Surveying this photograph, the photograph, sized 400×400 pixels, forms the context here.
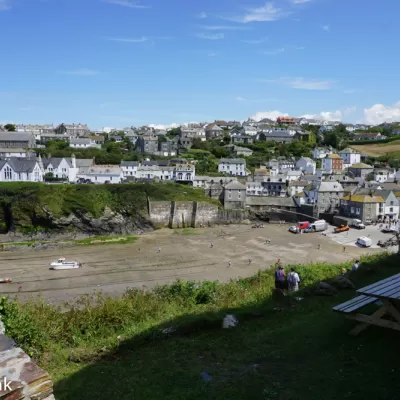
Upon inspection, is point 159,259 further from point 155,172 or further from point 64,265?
point 155,172

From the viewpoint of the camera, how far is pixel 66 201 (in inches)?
1592

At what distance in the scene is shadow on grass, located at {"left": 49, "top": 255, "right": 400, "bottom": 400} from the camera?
518 centimetres

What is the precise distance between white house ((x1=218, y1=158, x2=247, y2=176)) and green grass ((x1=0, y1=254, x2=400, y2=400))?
53.2 meters

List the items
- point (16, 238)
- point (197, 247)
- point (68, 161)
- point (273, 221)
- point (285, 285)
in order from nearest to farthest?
point (285, 285) < point (197, 247) < point (16, 238) < point (273, 221) < point (68, 161)

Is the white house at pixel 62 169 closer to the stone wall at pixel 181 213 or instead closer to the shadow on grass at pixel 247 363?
the stone wall at pixel 181 213

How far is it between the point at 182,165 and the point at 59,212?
23.1 meters

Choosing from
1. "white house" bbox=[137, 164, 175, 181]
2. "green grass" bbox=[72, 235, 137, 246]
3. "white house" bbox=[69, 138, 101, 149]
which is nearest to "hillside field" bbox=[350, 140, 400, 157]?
"white house" bbox=[137, 164, 175, 181]

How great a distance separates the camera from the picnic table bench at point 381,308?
5875mm

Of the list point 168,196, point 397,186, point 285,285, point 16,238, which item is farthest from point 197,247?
point 397,186

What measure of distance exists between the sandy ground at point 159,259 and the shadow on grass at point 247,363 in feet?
45.3

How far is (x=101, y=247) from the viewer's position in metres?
33.2

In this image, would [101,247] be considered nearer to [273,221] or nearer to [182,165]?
[273,221]

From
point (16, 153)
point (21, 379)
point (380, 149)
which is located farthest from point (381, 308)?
point (380, 149)

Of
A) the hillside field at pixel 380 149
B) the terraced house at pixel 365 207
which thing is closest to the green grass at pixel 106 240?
the terraced house at pixel 365 207
